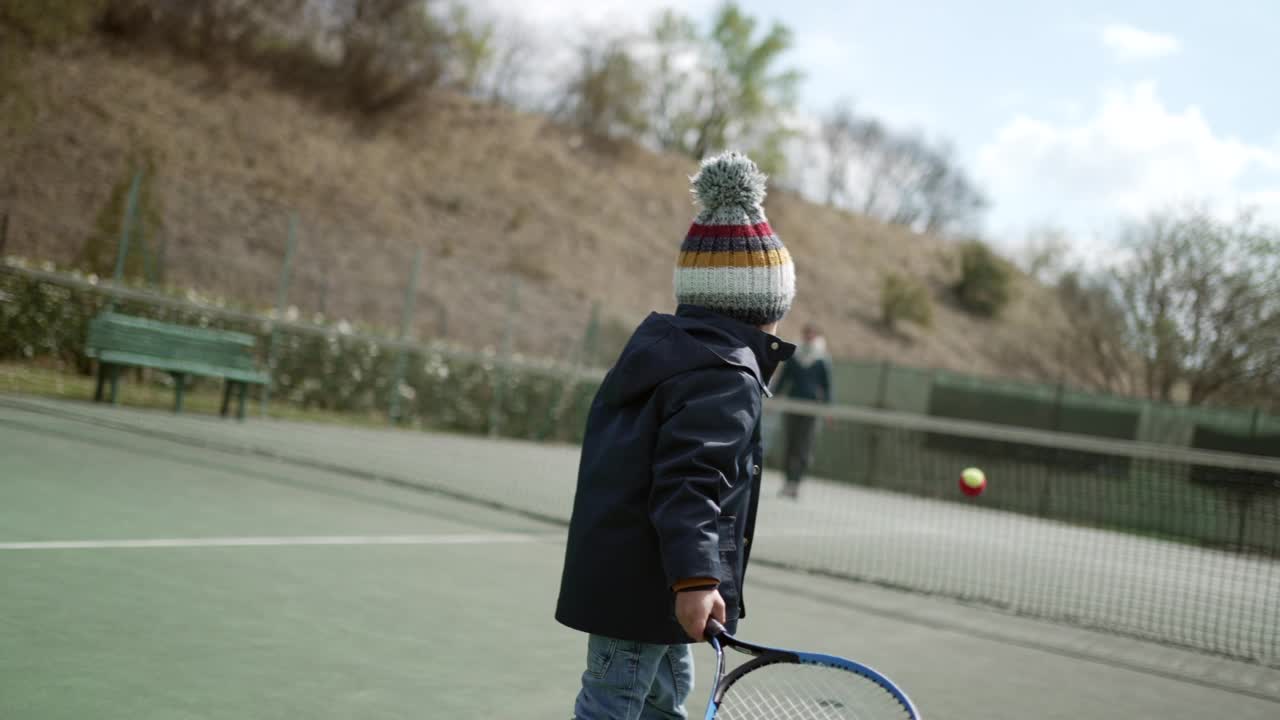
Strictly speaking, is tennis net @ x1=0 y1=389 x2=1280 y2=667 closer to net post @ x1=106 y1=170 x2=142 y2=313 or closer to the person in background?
the person in background

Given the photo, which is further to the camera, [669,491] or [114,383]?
[114,383]

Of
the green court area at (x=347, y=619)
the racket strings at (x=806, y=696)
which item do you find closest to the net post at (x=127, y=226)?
the green court area at (x=347, y=619)

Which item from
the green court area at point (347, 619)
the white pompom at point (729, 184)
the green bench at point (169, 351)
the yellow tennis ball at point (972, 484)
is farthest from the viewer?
the green bench at point (169, 351)

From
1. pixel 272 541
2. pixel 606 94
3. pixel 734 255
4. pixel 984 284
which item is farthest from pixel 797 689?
pixel 984 284

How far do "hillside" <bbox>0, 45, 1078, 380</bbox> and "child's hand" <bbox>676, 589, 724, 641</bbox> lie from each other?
53.4 ft

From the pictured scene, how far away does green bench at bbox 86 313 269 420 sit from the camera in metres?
11.4

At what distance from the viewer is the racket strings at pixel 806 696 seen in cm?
226

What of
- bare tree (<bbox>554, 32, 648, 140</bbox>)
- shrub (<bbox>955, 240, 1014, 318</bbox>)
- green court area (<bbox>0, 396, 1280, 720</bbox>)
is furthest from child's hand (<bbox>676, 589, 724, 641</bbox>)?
shrub (<bbox>955, 240, 1014, 318</bbox>)

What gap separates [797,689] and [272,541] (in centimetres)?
375

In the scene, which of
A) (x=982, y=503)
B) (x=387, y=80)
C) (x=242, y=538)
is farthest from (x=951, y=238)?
(x=242, y=538)

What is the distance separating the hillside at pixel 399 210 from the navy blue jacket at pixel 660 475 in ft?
52.6

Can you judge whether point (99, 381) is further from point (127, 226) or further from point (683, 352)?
point (683, 352)

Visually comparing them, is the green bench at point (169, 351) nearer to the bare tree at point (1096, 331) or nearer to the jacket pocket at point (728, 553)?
the jacket pocket at point (728, 553)

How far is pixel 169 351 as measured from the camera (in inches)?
470
